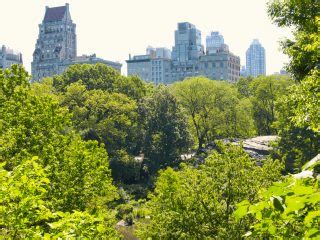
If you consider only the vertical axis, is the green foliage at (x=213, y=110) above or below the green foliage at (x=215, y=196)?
above

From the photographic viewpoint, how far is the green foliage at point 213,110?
77938mm

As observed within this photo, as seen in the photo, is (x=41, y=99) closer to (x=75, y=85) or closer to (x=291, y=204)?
(x=291, y=204)

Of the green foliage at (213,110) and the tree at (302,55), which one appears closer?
the tree at (302,55)

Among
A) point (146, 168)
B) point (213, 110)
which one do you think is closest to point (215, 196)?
point (146, 168)

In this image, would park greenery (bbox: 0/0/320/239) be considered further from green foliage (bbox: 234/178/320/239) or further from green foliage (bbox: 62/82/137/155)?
green foliage (bbox: 62/82/137/155)

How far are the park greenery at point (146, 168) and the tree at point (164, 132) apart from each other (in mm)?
156

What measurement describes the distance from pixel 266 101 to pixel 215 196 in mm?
56235

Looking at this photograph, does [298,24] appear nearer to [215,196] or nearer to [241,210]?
[215,196]

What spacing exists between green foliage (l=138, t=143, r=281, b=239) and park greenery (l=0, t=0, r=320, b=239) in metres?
0.06

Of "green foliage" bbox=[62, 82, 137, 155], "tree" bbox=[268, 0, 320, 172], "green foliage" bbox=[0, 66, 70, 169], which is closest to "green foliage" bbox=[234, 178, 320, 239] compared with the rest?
"tree" bbox=[268, 0, 320, 172]

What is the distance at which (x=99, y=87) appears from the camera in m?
74.8

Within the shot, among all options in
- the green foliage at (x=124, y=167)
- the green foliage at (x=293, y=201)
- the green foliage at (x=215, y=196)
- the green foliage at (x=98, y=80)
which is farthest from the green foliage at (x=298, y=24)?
the green foliage at (x=98, y=80)

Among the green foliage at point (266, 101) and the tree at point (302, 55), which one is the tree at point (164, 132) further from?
the tree at point (302, 55)

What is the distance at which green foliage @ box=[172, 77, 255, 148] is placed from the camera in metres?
77.9
